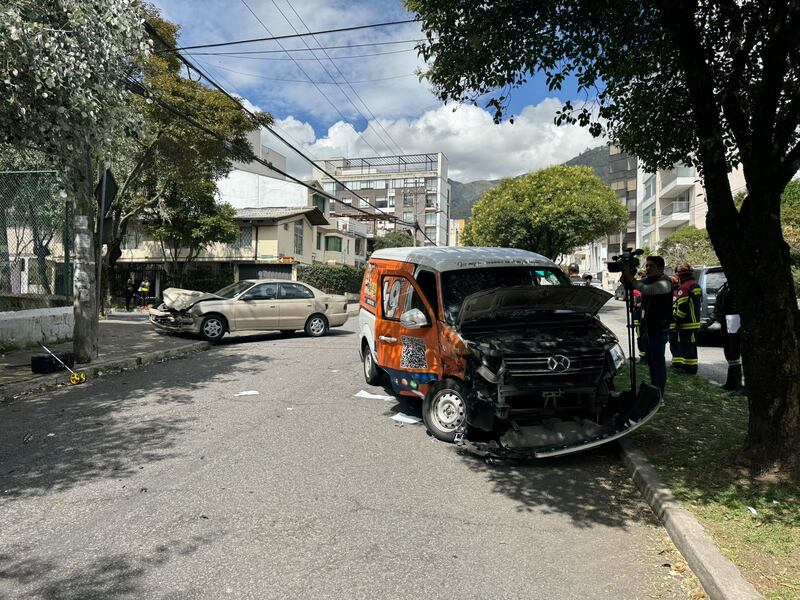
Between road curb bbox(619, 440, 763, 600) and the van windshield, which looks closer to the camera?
road curb bbox(619, 440, 763, 600)

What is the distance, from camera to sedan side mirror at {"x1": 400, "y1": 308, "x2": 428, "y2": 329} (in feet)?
21.0

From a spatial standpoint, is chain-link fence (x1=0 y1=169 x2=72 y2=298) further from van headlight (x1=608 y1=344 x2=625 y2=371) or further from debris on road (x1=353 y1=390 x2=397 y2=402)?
van headlight (x1=608 y1=344 x2=625 y2=371)

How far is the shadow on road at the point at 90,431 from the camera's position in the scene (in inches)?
192

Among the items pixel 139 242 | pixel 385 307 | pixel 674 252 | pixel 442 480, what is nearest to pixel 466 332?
pixel 442 480

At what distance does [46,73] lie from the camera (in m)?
6.52

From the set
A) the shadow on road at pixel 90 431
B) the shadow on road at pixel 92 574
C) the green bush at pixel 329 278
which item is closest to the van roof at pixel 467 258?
the shadow on road at pixel 90 431

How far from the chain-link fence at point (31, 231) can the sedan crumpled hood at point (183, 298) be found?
7.91 feet

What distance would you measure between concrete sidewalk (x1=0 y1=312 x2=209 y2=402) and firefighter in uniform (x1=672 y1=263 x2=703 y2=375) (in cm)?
936

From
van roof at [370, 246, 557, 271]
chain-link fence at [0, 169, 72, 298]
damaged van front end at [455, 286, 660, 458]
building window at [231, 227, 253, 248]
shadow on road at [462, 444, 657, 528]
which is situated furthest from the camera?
building window at [231, 227, 253, 248]

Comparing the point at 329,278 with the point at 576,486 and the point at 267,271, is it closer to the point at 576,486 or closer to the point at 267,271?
the point at 267,271

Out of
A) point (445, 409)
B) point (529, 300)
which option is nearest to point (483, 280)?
point (529, 300)

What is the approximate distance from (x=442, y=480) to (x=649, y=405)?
6.82ft

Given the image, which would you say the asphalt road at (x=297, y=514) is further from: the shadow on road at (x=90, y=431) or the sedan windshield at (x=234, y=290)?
Result: the sedan windshield at (x=234, y=290)

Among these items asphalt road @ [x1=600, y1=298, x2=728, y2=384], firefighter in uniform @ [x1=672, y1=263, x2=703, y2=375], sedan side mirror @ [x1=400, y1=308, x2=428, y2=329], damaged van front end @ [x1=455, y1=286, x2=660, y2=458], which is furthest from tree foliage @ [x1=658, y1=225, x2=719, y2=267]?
sedan side mirror @ [x1=400, y1=308, x2=428, y2=329]
